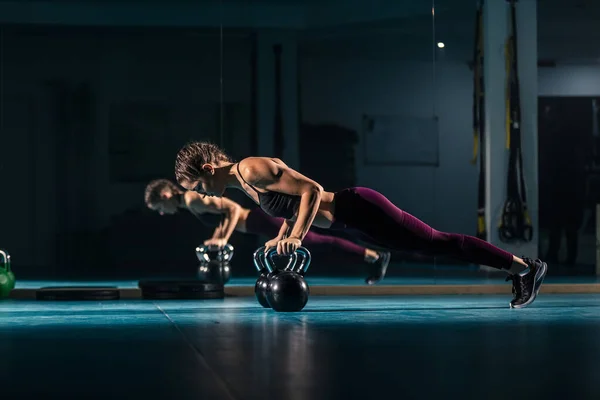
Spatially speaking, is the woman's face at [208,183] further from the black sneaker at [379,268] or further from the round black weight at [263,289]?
the black sneaker at [379,268]

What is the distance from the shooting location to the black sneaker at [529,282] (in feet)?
19.1

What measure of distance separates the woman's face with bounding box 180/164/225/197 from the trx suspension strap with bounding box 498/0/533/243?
4542 millimetres

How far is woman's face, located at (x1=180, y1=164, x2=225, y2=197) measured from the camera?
5457 millimetres

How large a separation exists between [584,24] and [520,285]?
453cm

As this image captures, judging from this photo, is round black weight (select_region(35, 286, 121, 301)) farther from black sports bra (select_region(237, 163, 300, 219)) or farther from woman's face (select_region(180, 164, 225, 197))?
black sports bra (select_region(237, 163, 300, 219))

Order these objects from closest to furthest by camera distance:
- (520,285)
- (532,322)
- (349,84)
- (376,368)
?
(376,368), (532,322), (520,285), (349,84)

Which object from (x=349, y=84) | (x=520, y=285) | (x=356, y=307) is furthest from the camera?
(x=349, y=84)

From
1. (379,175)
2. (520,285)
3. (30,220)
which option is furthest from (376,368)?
(30,220)

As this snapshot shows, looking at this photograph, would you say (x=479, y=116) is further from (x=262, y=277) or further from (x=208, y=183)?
(x=208, y=183)

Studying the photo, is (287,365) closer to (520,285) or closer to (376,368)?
(376,368)

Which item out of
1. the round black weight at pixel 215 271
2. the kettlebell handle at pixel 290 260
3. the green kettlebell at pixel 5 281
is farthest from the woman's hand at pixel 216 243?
the kettlebell handle at pixel 290 260

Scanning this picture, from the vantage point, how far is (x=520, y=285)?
19.3 ft

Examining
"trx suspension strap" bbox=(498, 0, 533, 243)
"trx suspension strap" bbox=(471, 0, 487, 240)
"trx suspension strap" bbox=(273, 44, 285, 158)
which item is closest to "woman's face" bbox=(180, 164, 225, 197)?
"trx suspension strap" bbox=(273, 44, 285, 158)

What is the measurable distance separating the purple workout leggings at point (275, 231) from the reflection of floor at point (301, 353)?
71.2 inches
